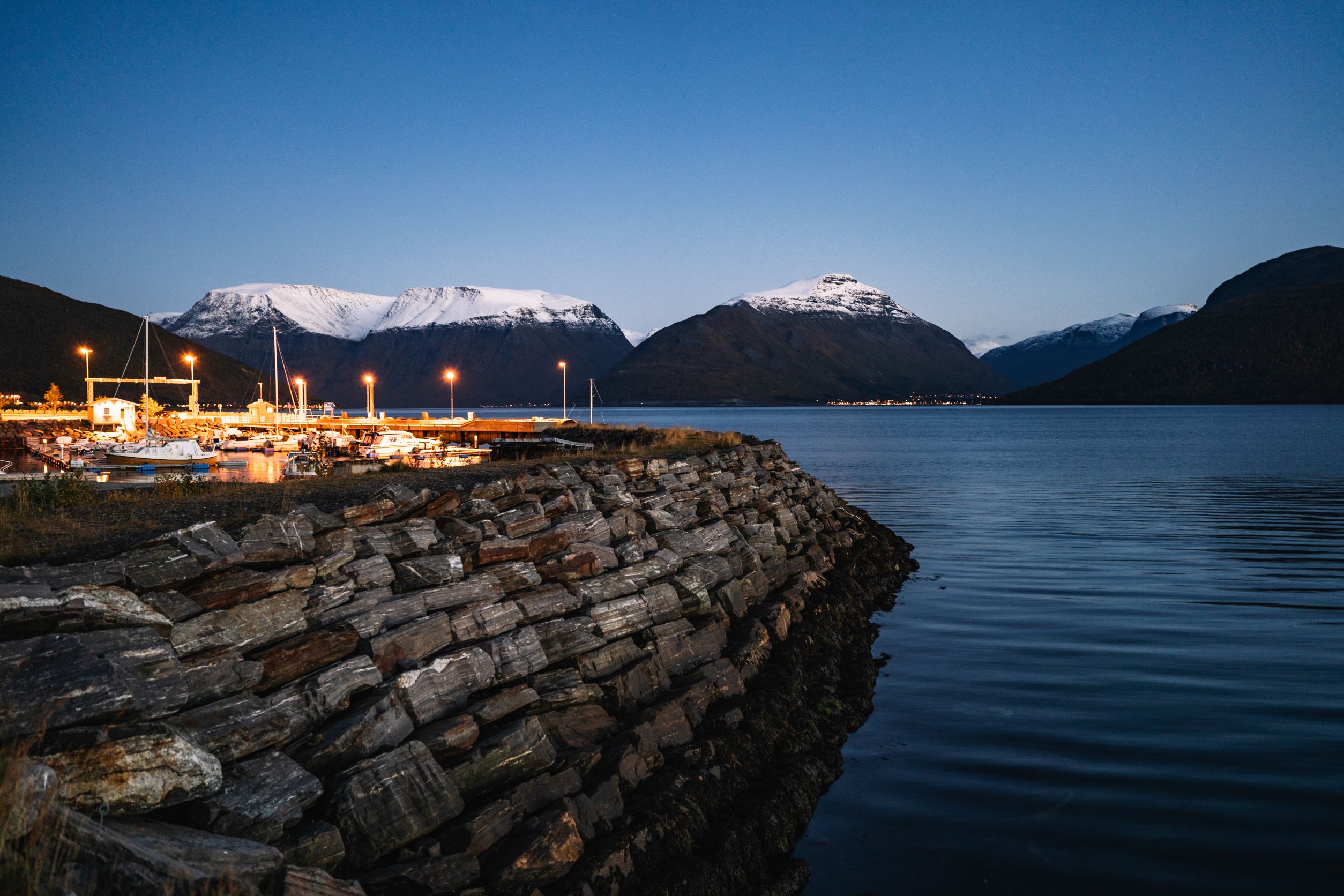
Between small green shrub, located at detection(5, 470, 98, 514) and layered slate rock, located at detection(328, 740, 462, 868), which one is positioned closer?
layered slate rock, located at detection(328, 740, 462, 868)

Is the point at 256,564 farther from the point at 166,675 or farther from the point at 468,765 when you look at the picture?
the point at 468,765

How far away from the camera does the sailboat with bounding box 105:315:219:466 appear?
39.0 metres

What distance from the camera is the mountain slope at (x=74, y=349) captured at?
123 metres

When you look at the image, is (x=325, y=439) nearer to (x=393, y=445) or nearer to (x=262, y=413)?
(x=393, y=445)

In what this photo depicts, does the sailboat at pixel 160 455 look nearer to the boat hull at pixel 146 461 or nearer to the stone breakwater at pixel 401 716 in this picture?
the boat hull at pixel 146 461

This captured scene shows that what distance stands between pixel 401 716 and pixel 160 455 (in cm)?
3928

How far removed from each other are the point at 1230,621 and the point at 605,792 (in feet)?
43.2

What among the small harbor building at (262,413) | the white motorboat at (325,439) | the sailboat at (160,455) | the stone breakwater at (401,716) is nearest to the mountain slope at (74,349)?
the small harbor building at (262,413)

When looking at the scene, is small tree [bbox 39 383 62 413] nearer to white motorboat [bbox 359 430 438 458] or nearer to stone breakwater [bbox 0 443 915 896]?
white motorboat [bbox 359 430 438 458]

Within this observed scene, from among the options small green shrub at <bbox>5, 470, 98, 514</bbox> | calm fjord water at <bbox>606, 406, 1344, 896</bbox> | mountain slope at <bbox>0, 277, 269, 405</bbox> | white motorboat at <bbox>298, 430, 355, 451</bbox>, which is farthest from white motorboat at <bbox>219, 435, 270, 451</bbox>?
mountain slope at <bbox>0, 277, 269, 405</bbox>

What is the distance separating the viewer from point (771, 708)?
10.1 metres

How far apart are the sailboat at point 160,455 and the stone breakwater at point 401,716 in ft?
111

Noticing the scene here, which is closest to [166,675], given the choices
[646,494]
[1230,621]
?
[646,494]

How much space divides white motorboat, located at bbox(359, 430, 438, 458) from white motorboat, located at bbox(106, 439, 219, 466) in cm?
784
